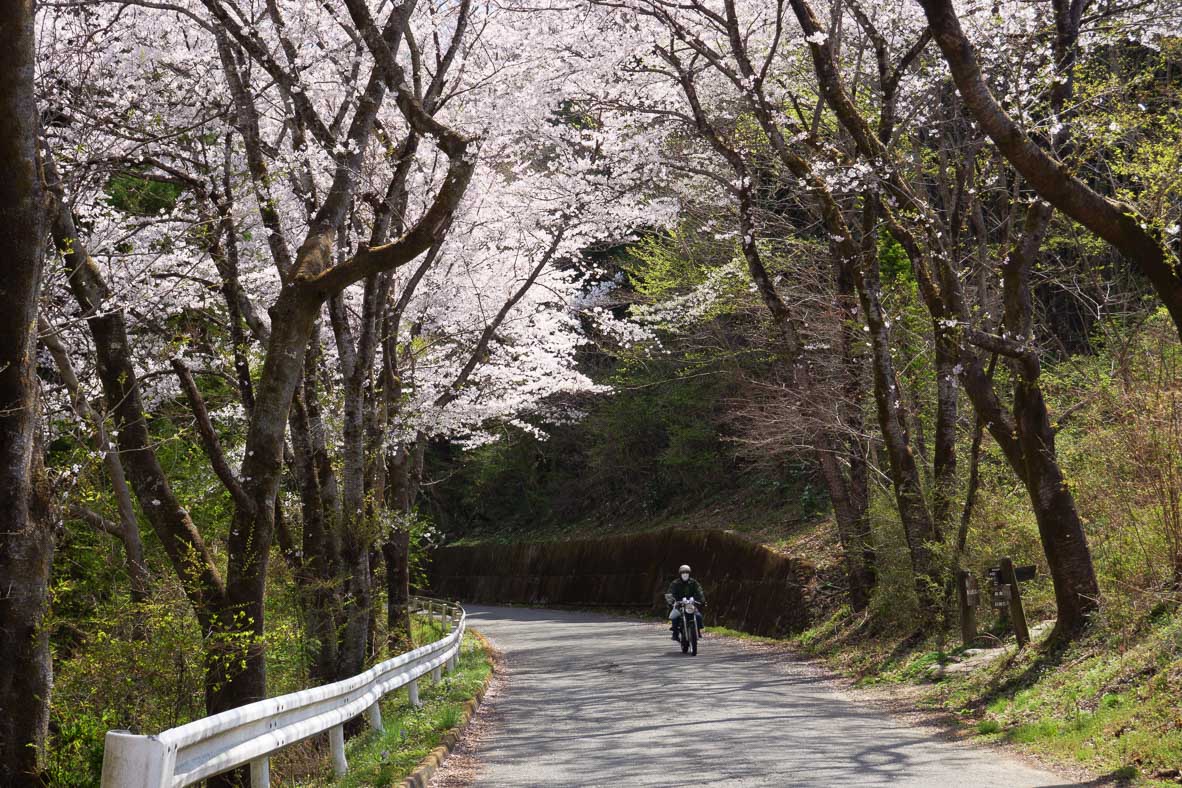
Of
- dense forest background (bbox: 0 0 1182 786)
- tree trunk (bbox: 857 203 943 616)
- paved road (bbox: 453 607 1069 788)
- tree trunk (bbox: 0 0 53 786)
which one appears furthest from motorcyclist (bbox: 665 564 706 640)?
tree trunk (bbox: 0 0 53 786)

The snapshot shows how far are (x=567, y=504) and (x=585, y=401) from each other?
20.1 ft

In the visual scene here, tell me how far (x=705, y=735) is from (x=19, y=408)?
20.5ft

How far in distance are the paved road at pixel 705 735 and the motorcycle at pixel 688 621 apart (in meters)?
0.80

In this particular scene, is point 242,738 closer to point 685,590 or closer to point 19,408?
point 19,408

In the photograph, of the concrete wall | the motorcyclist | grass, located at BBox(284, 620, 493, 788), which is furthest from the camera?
the concrete wall

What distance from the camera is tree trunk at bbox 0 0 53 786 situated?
21.7 feet

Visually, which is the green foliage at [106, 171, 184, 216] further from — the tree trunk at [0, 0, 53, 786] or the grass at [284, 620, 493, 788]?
the tree trunk at [0, 0, 53, 786]

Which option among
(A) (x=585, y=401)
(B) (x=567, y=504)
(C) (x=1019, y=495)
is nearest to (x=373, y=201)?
(C) (x=1019, y=495)

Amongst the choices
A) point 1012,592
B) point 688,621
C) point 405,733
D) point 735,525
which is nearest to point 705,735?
point 405,733

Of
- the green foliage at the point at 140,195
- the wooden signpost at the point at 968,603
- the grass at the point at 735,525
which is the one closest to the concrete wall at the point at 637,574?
the grass at the point at 735,525

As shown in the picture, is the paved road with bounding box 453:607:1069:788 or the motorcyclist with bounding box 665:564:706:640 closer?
the paved road with bounding box 453:607:1069:788

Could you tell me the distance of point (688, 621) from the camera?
19.4m

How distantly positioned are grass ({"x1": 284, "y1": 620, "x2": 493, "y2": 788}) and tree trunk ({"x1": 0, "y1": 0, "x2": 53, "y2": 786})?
2064 millimetres

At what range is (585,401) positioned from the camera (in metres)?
39.8
